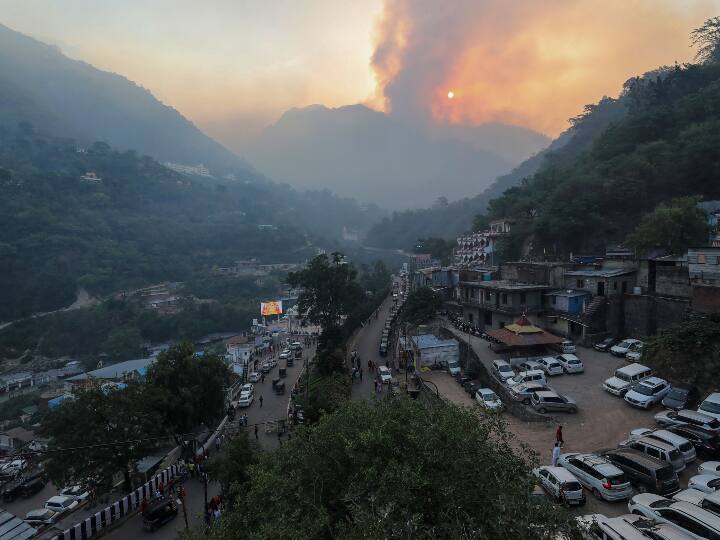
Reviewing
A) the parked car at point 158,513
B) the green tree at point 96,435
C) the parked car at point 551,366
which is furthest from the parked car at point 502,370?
the green tree at point 96,435

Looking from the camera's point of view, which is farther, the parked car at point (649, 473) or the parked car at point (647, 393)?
the parked car at point (647, 393)

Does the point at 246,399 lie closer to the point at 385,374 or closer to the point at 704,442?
the point at 385,374

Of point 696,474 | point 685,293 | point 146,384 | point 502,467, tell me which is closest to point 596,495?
point 696,474

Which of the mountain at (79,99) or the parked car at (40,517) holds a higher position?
the mountain at (79,99)

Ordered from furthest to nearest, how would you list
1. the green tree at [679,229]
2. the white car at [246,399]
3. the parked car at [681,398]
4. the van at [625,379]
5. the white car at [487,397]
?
the white car at [246,399], the green tree at [679,229], the white car at [487,397], the van at [625,379], the parked car at [681,398]

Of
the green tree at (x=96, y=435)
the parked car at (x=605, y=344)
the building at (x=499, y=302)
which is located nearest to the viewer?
the green tree at (x=96, y=435)

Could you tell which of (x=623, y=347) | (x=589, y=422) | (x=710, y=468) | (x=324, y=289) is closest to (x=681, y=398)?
(x=589, y=422)

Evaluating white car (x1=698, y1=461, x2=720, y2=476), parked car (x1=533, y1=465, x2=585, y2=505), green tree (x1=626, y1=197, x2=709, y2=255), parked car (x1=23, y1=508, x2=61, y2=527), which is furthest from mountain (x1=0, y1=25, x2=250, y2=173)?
white car (x1=698, y1=461, x2=720, y2=476)

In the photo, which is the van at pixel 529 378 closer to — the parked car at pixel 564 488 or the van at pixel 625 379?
the van at pixel 625 379
